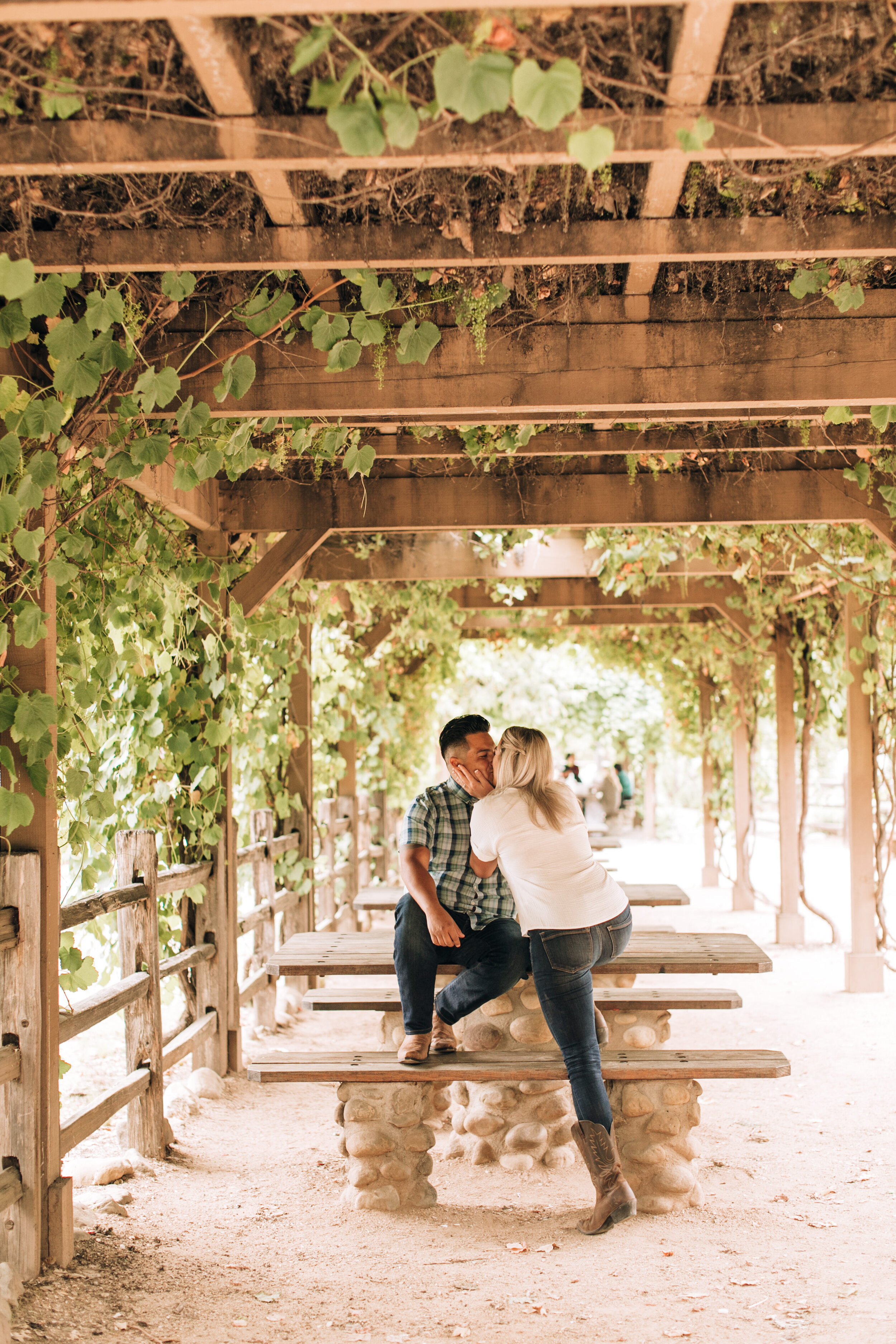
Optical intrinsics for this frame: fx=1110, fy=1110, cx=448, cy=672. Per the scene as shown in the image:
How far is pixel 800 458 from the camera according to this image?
4531mm

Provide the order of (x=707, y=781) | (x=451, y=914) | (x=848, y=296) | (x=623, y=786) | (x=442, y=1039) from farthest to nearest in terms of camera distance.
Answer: (x=623, y=786), (x=707, y=781), (x=451, y=914), (x=442, y=1039), (x=848, y=296)

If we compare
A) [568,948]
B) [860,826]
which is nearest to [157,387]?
[568,948]

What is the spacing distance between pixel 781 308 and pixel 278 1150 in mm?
3429

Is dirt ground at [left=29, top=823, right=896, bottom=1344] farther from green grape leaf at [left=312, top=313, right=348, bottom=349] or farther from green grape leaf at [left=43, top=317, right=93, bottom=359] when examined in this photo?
green grape leaf at [left=312, top=313, right=348, bottom=349]

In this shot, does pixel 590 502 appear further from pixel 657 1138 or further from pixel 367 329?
pixel 657 1138

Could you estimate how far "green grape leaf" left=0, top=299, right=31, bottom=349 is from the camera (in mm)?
2479

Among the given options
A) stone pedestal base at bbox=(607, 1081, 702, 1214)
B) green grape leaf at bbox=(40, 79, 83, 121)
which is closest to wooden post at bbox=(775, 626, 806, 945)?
stone pedestal base at bbox=(607, 1081, 702, 1214)

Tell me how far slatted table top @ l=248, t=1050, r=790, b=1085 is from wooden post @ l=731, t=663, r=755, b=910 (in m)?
7.08

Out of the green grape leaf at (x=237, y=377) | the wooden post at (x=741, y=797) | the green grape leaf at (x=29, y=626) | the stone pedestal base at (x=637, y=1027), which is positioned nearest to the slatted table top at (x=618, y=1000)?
the stone pedestal base at (x=637, y=1027)

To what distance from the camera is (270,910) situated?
20.2ft

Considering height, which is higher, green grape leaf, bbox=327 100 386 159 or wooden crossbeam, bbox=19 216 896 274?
wooden crossbeam, bbox=19 216 896 274

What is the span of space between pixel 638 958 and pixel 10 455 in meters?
2.61

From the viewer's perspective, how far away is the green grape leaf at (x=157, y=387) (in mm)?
2674

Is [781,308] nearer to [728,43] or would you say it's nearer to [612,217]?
[612,217]
